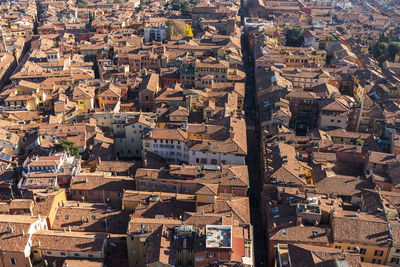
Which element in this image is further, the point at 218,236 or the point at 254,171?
the point at 254,171

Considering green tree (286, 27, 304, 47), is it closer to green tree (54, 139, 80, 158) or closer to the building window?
green tree (54, 139, 80, 158)

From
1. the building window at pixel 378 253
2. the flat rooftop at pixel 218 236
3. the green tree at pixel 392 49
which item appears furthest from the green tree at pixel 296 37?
the flat rooftop at pixel 218 236

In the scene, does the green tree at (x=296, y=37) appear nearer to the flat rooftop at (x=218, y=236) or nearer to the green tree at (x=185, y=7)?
the green tree at (x=185, y=7)

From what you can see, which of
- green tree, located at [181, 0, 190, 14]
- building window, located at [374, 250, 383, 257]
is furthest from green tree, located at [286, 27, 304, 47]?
building window, located at [374, 250, 383, 257]

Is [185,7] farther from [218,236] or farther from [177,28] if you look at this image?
[218,236]

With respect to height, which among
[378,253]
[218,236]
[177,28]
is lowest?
[378,253]

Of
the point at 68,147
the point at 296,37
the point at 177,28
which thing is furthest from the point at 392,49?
the point at 68,147

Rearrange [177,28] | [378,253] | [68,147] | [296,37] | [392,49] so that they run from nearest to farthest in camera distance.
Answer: [378,253] → [68,147] → [392,49] → [296,37] → [177,28]
